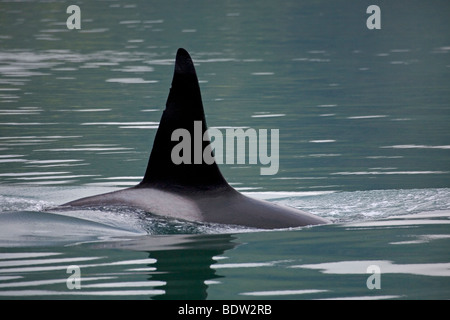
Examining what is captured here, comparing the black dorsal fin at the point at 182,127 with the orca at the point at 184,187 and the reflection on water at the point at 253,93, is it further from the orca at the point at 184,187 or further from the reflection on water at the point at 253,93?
the reflection on water at the point at 253,93

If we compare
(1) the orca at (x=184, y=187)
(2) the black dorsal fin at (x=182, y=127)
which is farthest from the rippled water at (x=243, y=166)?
(2) the black dorsal fin at (x=182, y=127)

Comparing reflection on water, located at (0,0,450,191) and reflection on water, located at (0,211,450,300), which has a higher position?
reflection on water, located at (0,0,450,191)

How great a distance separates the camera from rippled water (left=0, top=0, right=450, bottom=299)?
32.6 ft

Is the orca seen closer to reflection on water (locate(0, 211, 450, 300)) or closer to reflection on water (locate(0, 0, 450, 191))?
reflection on water (locate(0, 211, 450, 300))

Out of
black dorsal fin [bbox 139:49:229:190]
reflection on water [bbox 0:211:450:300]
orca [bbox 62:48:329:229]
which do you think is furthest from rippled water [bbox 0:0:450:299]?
black dorsal fin [bbox 139:49:229:190]

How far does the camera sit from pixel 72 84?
3031 cm

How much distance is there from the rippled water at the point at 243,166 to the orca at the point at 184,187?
146mm

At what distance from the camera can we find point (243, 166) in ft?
59.8

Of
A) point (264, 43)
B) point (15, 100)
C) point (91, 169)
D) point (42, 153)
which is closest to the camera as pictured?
point (91, 169)

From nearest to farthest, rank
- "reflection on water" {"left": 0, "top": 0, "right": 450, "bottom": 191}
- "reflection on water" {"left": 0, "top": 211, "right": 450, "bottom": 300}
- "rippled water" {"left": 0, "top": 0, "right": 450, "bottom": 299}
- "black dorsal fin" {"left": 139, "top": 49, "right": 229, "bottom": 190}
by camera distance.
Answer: "reflection on water" {"left": 0, "top": 211, "right": 450, "bottom": 300} < "rippled water" {"left": 0, "top": 0, "right": 450, "bottom": 299} < "black dorsal fin" {"left": 139, "top": 49, "right": 229, "bottom": 190} < "reflection on water" {"left": 0, "top": 0, "right": 450, "bottom": 191}

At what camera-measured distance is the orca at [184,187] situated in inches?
449
